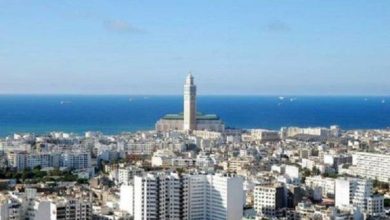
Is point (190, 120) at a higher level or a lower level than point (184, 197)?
higher

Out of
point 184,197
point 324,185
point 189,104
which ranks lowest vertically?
point 324,185

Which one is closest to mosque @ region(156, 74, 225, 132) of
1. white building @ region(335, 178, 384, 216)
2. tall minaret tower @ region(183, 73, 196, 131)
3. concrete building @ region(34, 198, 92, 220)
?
tall minaret tower @ region(183, 73, 196, 131)

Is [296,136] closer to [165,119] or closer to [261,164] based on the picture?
[165,119]

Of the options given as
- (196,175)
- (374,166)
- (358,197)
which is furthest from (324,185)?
(374,166)

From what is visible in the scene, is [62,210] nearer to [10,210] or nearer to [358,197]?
[10,210]

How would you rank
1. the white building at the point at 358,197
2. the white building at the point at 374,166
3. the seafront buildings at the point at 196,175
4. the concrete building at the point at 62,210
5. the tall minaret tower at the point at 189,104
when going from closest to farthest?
1. the concrete building at the point at 62,210
2. the seafront buildings at the point at 196,175
3. the white building at the point at 358,197
4. the white building at the point at 374,166
5. the tall minaret tower at the point at 189,104

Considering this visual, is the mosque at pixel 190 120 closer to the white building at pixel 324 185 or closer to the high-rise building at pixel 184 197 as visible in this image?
the white building at pixel 324 185

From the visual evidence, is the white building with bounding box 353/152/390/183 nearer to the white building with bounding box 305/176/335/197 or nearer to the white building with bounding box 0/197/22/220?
the white building with bounding box 305/176/335/197

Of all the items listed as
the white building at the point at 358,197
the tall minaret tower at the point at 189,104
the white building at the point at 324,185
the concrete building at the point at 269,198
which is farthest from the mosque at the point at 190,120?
the concrete building at the point at 269,198
